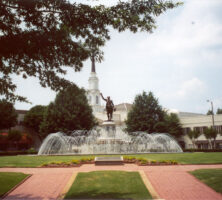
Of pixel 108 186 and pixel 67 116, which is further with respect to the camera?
pixel 67 116

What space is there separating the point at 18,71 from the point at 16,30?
1355 millimetres

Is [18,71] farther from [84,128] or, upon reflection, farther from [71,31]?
[84,128]

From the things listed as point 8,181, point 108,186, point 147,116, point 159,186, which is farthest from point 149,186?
point 147,116

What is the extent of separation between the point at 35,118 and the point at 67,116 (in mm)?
19647

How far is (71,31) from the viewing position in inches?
311

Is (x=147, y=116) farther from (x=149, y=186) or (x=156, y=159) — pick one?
(x=149, y=186)

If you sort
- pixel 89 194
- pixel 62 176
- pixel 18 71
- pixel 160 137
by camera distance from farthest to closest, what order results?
1. pixel 160 137
2. pixel 62 176
3. pixel 89 194
4. pixel 18 71

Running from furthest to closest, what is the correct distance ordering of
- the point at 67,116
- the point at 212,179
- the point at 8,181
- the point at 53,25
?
1. the point at 67,116
2. the point at 8,181
3. the point at 212,179
4. the point at 53,25

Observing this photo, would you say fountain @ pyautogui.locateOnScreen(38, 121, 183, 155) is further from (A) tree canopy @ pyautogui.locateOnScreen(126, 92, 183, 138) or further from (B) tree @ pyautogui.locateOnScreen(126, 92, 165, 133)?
(B) tree @ pyautogui.locateOnScreen(126, 92, 165, 133)

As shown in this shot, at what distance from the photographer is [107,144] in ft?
86.0

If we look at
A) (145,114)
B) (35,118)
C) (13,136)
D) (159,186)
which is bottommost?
(159,186)

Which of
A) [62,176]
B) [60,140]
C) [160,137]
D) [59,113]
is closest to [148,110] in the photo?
[160,137]

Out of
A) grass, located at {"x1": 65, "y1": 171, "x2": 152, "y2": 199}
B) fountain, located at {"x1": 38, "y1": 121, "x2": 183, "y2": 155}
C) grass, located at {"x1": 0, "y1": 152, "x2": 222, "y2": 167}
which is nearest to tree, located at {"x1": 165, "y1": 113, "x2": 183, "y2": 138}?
fountain, located at {"x1": 38, "y1": 121, "x2": 183, "y2": 155}

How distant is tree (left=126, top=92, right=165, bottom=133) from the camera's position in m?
42.8
